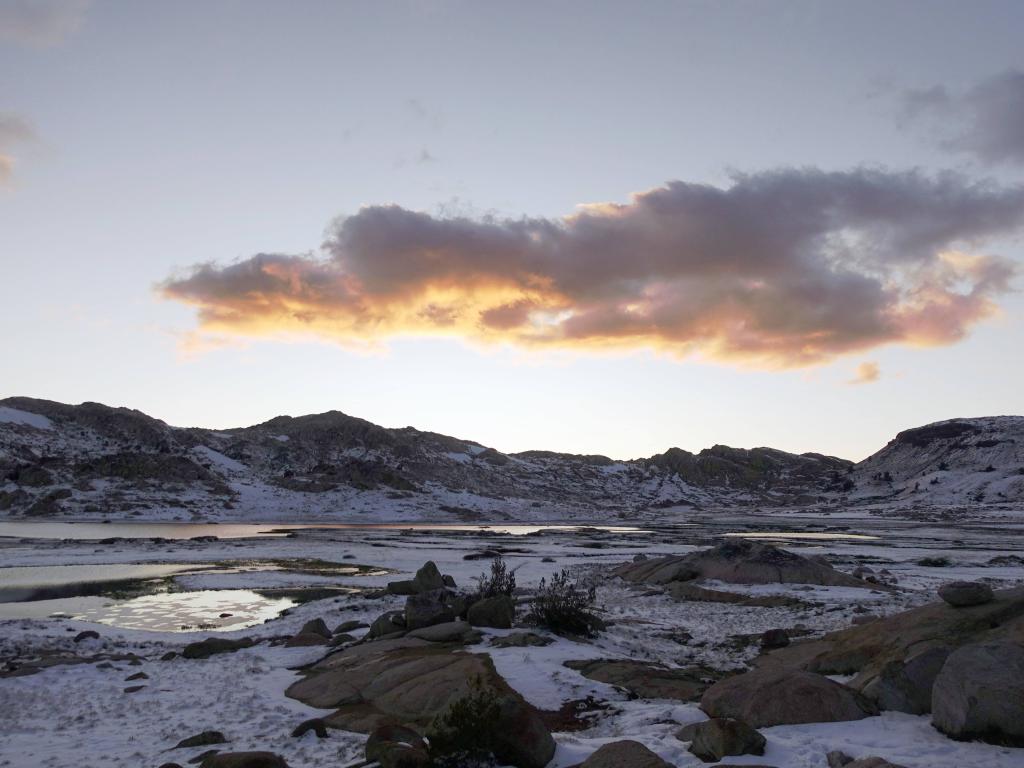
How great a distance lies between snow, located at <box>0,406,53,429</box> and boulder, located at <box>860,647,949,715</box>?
17793cm

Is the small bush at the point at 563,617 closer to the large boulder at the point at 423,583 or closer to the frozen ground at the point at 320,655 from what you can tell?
the frozen ground at the point at 320,655

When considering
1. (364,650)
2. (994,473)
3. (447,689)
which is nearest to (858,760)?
(447,689)

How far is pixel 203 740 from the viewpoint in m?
12.6

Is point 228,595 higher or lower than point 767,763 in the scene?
lower

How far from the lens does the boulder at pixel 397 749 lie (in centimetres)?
998

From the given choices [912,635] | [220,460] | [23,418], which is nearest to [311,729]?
[912,635]

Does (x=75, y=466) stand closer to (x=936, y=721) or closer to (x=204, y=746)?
(x=204, y=746)

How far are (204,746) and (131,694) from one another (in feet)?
17.1

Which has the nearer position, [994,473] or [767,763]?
[767,763]

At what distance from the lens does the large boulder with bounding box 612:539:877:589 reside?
116 feet

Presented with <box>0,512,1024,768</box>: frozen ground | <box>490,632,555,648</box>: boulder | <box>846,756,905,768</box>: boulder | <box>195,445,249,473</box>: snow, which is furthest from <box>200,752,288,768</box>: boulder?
<box>195,445,249,473</box>: snow

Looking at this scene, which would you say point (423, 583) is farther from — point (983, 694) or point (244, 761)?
point (983, 694)

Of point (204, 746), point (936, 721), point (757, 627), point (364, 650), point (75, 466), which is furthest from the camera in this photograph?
point (75, 466)

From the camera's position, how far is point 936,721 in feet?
34.8
